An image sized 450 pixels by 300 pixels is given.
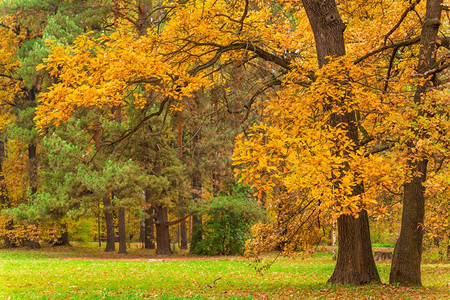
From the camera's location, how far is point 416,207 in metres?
9.28

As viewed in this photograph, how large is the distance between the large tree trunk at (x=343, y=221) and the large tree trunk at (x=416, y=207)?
1.87 feet

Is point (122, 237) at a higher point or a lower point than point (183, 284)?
higher

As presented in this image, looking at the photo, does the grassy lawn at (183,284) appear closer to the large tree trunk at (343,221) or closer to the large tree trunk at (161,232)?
the large tree trunk at (343,221)

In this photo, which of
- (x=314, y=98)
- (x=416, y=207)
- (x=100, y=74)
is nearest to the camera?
(x=314, y=98)

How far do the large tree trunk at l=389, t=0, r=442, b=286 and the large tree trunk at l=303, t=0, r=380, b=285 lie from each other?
1.87 ft

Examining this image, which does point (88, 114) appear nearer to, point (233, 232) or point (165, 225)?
point (165, 225)

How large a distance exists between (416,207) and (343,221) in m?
1.40

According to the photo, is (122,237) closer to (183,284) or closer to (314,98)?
(183,284)

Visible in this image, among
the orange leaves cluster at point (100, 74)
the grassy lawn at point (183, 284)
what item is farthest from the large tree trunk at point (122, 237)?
the orange leaves cluster at point (100, 74)

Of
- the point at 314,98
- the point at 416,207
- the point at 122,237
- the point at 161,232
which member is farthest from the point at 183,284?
the point at 122,237

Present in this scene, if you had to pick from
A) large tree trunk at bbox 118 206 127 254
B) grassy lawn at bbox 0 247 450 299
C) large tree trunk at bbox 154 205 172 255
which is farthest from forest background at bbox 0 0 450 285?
large tree trunk at bbox 118 206 127 254

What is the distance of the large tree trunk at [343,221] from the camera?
9133 mm

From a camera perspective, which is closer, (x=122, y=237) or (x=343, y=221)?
(x=343, y=221)

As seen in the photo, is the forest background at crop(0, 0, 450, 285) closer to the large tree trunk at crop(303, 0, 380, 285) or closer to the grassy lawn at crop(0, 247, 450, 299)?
the large tree trunk at crop(303, 0, 380, 285)
